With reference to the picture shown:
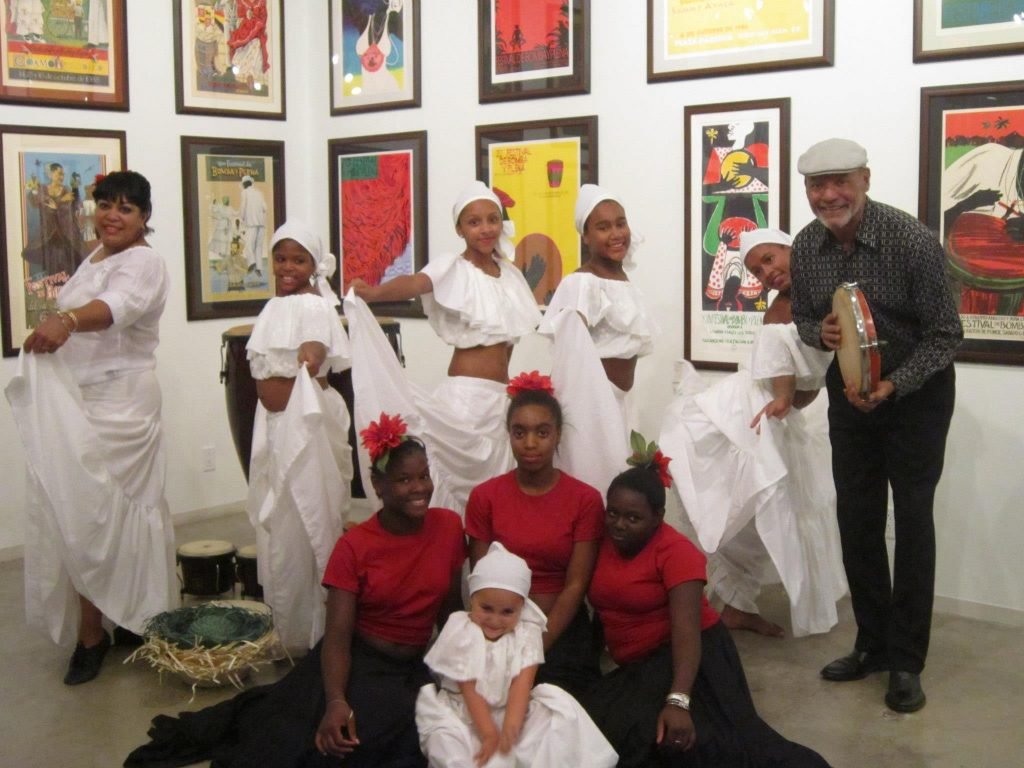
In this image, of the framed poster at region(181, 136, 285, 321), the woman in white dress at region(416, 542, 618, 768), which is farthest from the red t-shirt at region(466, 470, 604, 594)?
the framed poster at region(181, 136, 285, 321)

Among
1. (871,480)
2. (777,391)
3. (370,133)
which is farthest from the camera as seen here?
(370,133)

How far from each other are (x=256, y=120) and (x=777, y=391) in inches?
133

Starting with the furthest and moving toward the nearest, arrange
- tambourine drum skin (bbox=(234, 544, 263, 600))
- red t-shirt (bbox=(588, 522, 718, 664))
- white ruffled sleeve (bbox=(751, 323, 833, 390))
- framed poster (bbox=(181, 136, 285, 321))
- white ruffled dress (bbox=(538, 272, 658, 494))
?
1. framed poster (bbox=(181, 136, 285, 321))
2. tambourine drum skin (bbox=(234, 544, 263, 600))
3. white ruffled sleeve (bbox=(751, 323, 833, 390))
4. white ruffled dress (bbox=(538, 272, 658, 494))
5. red t-shirt (bbox=(588, 522, 718, 664))

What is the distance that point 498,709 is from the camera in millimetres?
2857

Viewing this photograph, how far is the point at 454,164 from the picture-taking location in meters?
5.61

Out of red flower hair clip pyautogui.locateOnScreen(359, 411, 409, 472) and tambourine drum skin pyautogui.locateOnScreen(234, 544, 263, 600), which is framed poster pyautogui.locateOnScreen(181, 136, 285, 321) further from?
red flower hair clip pyautogui.locateOnScreen(359, 411, 409, 472)

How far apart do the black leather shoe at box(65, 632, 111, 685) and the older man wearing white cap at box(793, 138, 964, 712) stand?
2413 mm

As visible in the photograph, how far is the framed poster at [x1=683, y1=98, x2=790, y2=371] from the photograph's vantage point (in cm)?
457

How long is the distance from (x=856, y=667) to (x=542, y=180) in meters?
2.60

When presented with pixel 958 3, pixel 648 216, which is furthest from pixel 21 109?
pixel 958 3

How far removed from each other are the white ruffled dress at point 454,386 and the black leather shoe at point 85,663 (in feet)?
3.51

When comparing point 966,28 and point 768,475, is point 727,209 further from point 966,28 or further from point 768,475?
point 768,475

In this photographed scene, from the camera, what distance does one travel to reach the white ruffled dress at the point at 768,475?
3.79 meters

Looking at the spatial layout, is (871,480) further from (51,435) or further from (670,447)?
(51,435)
